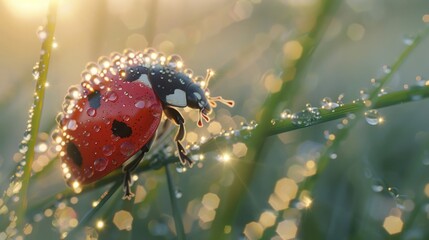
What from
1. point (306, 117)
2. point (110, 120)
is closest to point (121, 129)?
point (110, 120)

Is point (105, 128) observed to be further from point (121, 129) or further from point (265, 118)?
point (265, 118)

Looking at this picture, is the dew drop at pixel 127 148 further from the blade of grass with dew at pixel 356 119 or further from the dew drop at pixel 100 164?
the blade of grass with dew at pixel 356 119

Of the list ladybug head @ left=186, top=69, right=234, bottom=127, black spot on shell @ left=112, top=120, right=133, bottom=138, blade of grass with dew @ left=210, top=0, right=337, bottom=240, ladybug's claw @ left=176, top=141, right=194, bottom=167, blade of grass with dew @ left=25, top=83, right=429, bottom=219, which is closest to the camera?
blade of grass with dew @ left=210, top=0, right=337, bottom=240

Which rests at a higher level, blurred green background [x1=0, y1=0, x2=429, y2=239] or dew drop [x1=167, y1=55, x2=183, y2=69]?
dew drop [x1=167, y1=55, x2=183, y2=69]

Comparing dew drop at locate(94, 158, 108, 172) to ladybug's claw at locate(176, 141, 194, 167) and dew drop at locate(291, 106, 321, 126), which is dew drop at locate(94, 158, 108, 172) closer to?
ladybug's claw at locate(176, 141, 194, 167)

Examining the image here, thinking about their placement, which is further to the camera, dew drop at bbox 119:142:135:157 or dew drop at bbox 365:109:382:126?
dew drop at bbox 119:142:135:157

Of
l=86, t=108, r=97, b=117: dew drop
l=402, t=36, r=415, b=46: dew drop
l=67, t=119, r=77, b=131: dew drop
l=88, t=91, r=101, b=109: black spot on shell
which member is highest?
l=402, t=36, r=415, b=46: dew drop

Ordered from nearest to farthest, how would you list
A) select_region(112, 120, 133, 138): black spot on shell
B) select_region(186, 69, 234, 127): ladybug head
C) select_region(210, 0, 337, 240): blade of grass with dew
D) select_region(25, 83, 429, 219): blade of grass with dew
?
select_region(210, 0, 337, 240): blade of grass with dew < select_region(25, 83, 429, 219): blade of grass with dew < select_region(112, 120, 133, 138): black spot on shell < select_region(186, 69, 234, 127): ladybug head

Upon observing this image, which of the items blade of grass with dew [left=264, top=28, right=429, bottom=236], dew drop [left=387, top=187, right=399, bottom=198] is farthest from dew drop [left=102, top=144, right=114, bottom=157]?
dew drop [left=387, top=187, right=399, bottom=198]
